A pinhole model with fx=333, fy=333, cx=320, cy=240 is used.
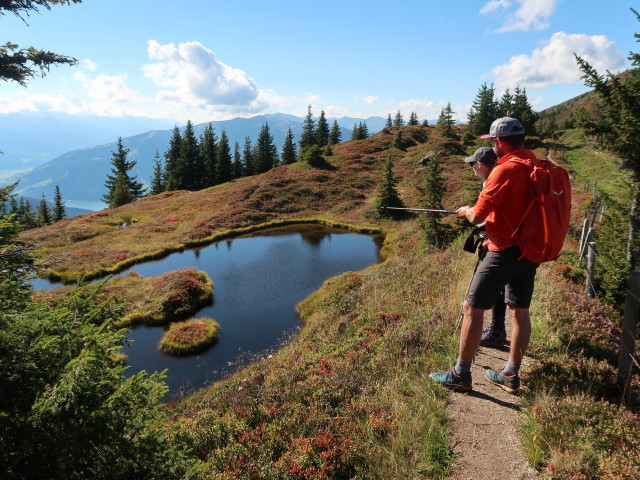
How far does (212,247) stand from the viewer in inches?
1256

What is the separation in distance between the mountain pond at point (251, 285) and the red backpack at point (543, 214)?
6.64 metres

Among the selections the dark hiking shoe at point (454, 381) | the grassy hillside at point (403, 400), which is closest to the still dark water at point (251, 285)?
the grassy hillside at point (403, 400)

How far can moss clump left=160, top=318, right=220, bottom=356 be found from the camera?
15.4 meters

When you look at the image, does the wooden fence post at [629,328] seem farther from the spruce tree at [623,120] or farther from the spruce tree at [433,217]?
the spruce tree at [433,217]

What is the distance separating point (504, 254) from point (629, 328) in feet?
6.70

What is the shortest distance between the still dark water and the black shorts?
1014 cm

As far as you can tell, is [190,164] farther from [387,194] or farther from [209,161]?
[387,194]

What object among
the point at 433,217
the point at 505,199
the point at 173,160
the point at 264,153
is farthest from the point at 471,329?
the point at 264,153

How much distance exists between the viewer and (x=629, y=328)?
4.31 m

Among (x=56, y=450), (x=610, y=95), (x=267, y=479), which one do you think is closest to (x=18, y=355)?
(x=56, y=450)

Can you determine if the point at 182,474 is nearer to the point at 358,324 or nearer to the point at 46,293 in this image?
the point at 358,324

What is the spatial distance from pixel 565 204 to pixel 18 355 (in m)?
5.87

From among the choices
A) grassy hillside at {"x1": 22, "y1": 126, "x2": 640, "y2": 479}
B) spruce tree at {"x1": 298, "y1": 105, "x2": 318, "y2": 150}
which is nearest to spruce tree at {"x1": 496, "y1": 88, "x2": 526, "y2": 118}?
spruce tree at {"x1": 298, "y1": 105, "x2": 318, "y2": 150}

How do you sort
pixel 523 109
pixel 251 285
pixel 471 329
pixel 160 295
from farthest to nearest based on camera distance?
pixel 523 109, pixel 251 285, pixel 160 295, pixel 471 329
